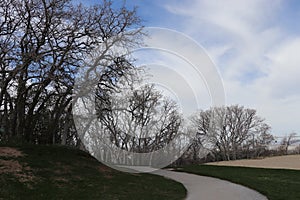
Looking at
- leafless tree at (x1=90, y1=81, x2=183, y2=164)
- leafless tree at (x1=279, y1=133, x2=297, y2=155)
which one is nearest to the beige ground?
leafless tree at (x1=90, y1=81, x2=183, y2=164)

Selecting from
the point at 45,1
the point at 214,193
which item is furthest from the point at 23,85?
the point at 214,193

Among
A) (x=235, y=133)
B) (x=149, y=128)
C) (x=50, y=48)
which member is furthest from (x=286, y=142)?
(x=50, y=48)

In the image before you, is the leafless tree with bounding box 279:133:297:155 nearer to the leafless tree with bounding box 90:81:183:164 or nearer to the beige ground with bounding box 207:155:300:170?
the beige ground with bounding box 207:155:300:170

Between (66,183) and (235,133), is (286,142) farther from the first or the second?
(66,183)

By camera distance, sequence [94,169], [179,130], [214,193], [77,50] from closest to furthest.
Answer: [214,193]
[94,169]
[77,50]
[179,130]

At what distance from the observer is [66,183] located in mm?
12172

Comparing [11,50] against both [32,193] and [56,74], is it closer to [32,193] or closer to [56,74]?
[56,74]

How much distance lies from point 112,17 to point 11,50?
6630mm

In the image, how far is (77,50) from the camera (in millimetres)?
19172

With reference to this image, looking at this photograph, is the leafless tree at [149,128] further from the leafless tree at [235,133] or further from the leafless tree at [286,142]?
the leafless tree at [286,142]

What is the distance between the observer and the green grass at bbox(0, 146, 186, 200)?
10.4 metres

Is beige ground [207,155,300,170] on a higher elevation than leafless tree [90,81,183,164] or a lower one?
lower

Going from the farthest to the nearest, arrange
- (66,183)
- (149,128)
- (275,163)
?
(149,128) → (275,163) → (66,183)

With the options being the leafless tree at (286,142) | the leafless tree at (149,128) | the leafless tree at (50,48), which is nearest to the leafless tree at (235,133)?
the leafless tree at (286,142)
